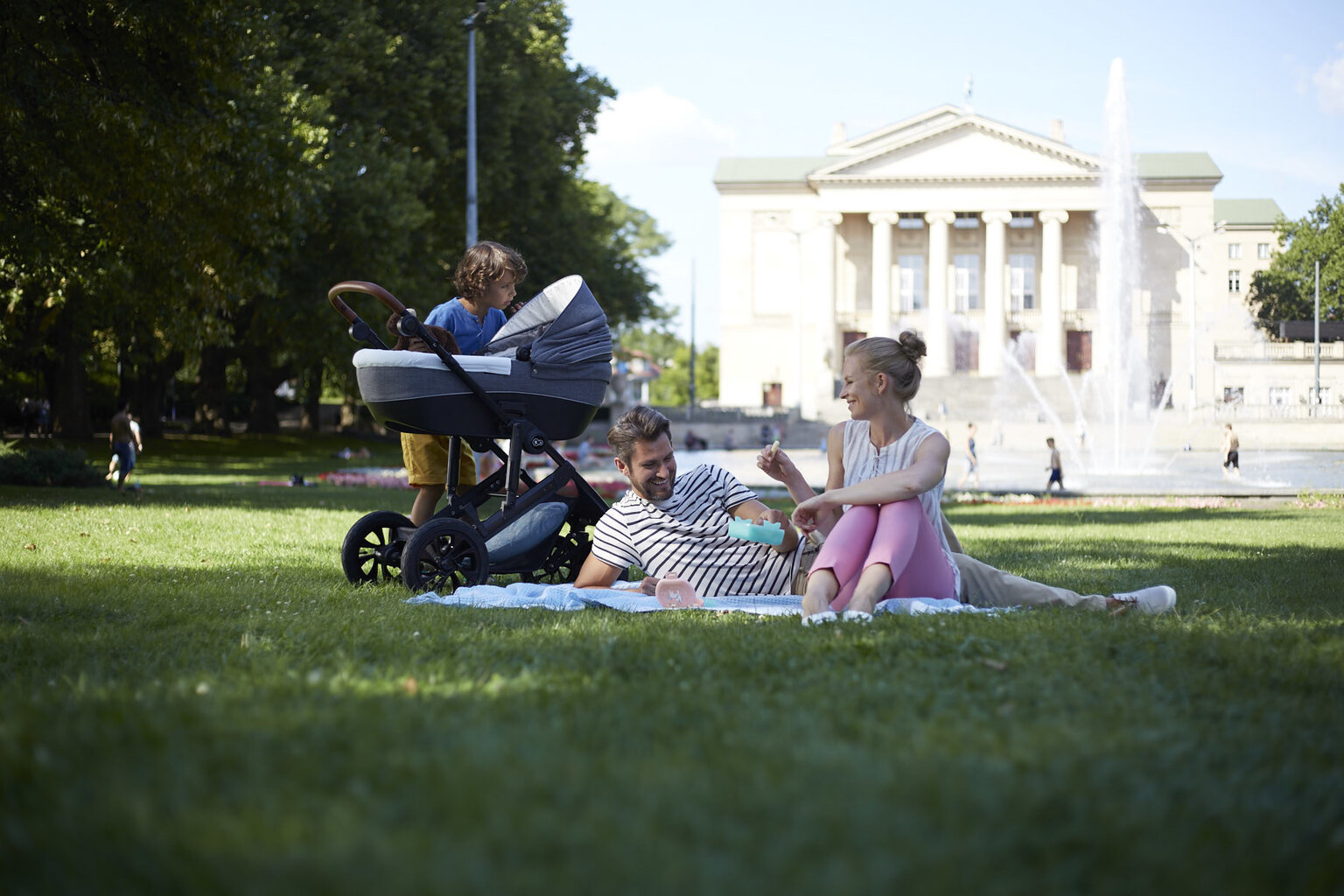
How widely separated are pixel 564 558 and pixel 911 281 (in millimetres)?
67749

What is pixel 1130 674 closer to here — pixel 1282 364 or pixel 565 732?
pixel 565 732

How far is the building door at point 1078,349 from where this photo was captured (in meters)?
70.1

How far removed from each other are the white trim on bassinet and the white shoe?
10.9ft

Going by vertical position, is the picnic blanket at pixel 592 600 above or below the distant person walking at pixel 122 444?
below

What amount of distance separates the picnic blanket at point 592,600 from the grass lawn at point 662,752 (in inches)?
9.9

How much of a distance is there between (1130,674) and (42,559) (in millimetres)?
6937

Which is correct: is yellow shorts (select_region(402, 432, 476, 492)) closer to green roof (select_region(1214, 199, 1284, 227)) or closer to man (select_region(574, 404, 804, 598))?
man (select_region(574, 404, 804, 598))

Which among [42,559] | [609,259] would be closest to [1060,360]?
[609,259]

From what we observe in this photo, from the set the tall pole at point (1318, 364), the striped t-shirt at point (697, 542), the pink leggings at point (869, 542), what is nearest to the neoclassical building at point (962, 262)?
the tall pole at point (1318, 364)

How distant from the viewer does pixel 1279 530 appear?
13078 mm

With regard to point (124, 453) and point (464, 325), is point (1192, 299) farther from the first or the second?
point (464, 325)

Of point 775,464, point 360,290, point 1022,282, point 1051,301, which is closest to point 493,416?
point 360,290

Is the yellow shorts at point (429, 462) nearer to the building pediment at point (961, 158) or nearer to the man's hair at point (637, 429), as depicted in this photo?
the man's hair at point (637, 429)

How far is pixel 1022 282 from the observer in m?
72.4
